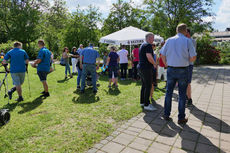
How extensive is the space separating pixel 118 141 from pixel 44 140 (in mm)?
1369

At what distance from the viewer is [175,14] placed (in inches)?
634

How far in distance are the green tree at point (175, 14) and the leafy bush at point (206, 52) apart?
7.24 ft

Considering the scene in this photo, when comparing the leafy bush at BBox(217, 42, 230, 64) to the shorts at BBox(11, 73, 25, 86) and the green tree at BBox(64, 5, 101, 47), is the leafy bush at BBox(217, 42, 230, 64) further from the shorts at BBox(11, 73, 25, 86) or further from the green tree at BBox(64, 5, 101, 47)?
the shorts at BBox(11, 73, 25, 86)

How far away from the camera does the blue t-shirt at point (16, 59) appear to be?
5055 millimetres

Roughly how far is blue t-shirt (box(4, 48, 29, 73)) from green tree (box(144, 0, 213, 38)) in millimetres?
14686

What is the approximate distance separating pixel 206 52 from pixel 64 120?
679 inches

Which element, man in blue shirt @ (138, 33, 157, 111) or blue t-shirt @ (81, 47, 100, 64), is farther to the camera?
blue t-shirt @ (81, 47, 100, 64)

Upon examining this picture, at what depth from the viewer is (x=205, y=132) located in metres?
3.21

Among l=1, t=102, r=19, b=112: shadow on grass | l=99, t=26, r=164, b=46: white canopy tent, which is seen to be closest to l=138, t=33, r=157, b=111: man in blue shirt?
l=1, t=102, r=19, b=112: shadow on grass

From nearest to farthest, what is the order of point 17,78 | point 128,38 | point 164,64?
point 164,64 < point 17,78 < point 128,38

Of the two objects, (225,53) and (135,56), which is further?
(225,53)

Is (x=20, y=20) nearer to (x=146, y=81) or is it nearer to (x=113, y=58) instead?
(x=113, y=58)

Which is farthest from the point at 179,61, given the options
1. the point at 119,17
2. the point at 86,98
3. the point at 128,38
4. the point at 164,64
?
the point at 119,17

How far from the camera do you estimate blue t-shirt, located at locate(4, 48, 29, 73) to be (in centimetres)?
505
